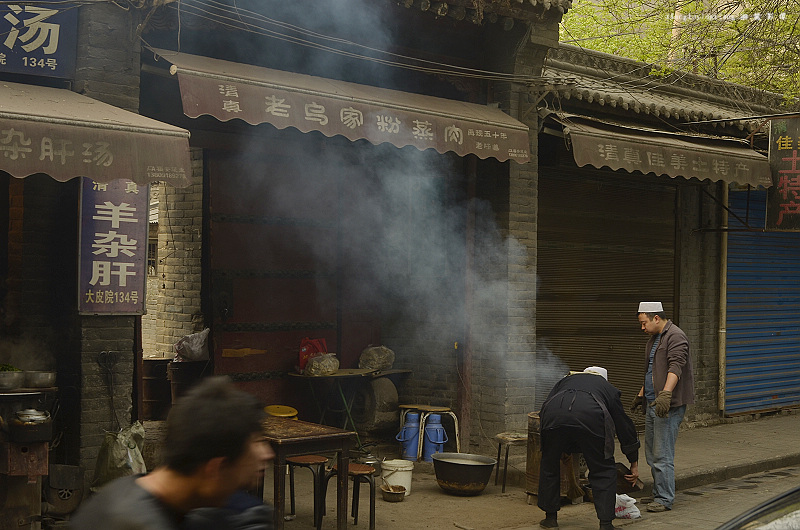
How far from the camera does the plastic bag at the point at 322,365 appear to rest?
10.0 m

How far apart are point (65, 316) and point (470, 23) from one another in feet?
19.2

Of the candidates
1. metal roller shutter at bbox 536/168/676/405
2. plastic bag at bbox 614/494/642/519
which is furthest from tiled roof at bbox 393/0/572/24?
plastic bag at bbox 614/494/642/519

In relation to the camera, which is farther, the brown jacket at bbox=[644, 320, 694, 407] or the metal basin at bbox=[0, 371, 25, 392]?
the brown jacket at bbox=[644, 320, 694, 407]

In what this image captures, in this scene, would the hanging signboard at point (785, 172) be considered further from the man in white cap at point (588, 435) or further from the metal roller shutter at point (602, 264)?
the man in white cap at point (588, 435)

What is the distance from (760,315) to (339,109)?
9697 millimetres

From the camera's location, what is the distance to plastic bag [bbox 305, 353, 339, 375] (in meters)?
10.0

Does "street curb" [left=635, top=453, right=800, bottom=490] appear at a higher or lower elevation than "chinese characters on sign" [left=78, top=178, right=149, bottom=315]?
lower

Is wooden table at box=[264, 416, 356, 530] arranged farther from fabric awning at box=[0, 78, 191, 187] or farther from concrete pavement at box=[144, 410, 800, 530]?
fabric awning at box=[0, 78, 191, 187]

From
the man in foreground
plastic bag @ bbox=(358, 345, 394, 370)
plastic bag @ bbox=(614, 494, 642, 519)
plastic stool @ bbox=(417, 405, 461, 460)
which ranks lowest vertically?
plastic bag @ bbox=(614, 494, 642, 519)

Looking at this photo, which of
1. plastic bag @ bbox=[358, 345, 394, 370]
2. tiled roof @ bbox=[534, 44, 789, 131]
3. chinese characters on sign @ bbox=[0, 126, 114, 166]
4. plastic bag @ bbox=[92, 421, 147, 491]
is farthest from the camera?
tiled roof @ bbox=[534, 44, 789, 131]

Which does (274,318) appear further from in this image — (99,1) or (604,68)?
(604,68)

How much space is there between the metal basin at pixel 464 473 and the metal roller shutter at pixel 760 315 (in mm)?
6755

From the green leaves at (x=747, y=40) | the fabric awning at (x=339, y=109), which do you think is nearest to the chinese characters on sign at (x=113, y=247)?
the fabric awning at (x=339, y=109)

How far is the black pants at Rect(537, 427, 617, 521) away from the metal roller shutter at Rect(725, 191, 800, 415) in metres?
7.40
